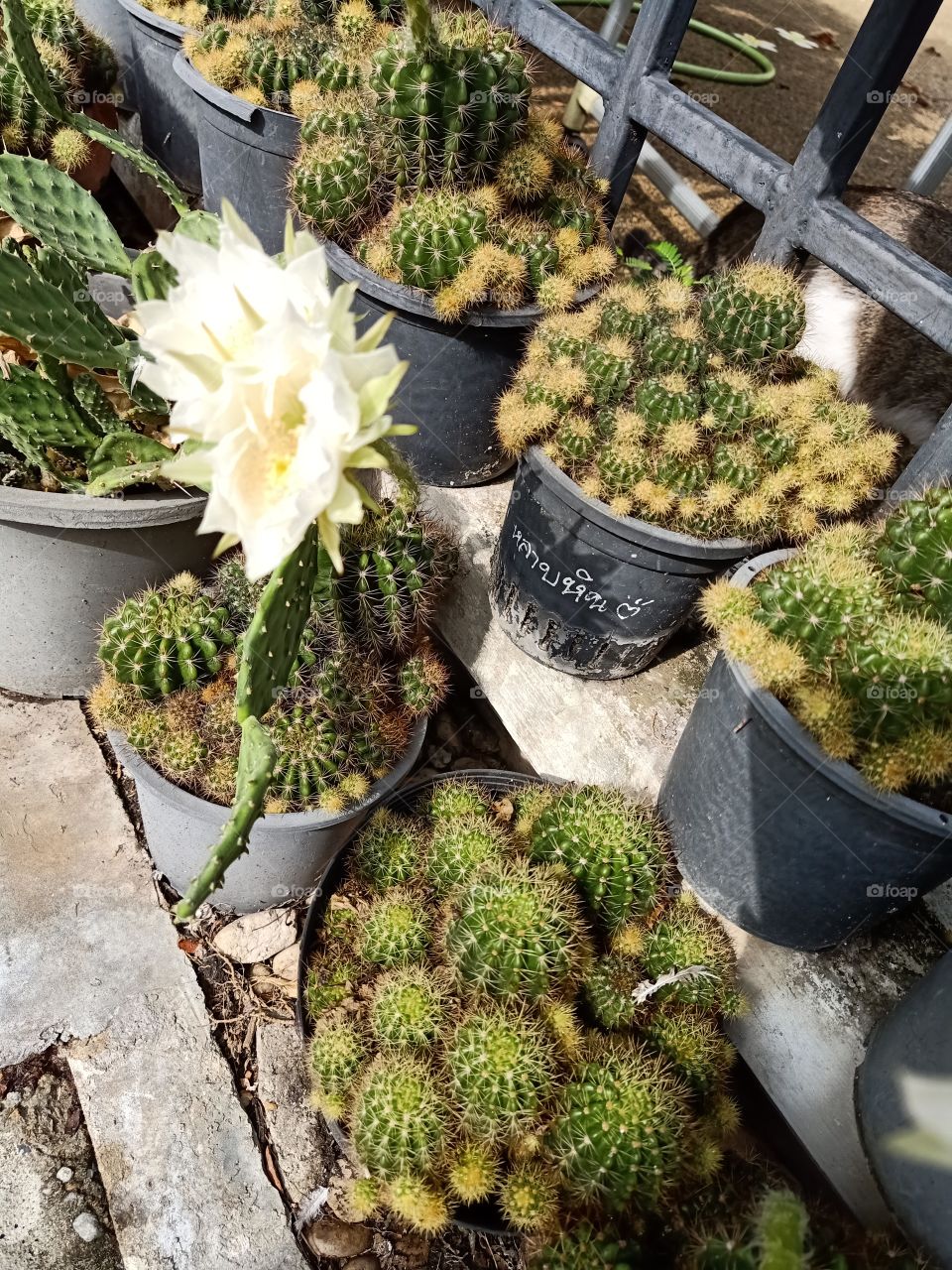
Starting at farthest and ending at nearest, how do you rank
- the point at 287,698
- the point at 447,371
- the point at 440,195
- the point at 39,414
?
the point at 447,371, the point at 440,195, the point at 39,414, the point at 287,698

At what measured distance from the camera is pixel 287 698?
1.51 m

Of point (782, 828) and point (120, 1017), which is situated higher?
point (782, 828)

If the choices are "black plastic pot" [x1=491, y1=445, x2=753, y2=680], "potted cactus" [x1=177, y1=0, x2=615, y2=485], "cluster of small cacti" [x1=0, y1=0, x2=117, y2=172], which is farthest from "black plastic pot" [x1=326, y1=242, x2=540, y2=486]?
"cluster of small cacti" [x1=0, y1=0, x2=117, y2=172]

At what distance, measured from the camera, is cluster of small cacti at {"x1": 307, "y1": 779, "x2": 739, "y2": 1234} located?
48.0 inches

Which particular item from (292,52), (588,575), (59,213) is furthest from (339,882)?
(292,52)

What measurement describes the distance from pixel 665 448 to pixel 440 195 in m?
0.73

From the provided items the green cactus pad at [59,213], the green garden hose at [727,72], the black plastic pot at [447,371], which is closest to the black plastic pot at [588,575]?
the black plastic pot at [447,371]

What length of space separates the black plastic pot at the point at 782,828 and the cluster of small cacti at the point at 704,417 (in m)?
0.15

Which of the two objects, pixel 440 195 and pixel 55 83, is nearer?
pixel 440 195

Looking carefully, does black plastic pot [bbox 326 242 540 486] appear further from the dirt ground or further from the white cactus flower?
the dirt ground

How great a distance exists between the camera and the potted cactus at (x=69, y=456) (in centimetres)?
149

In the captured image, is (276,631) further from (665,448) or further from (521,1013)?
(665,448)

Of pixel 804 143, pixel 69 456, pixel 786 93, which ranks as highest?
pixel 804 143

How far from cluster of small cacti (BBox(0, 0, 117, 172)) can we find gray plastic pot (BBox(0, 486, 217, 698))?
1.31 m
